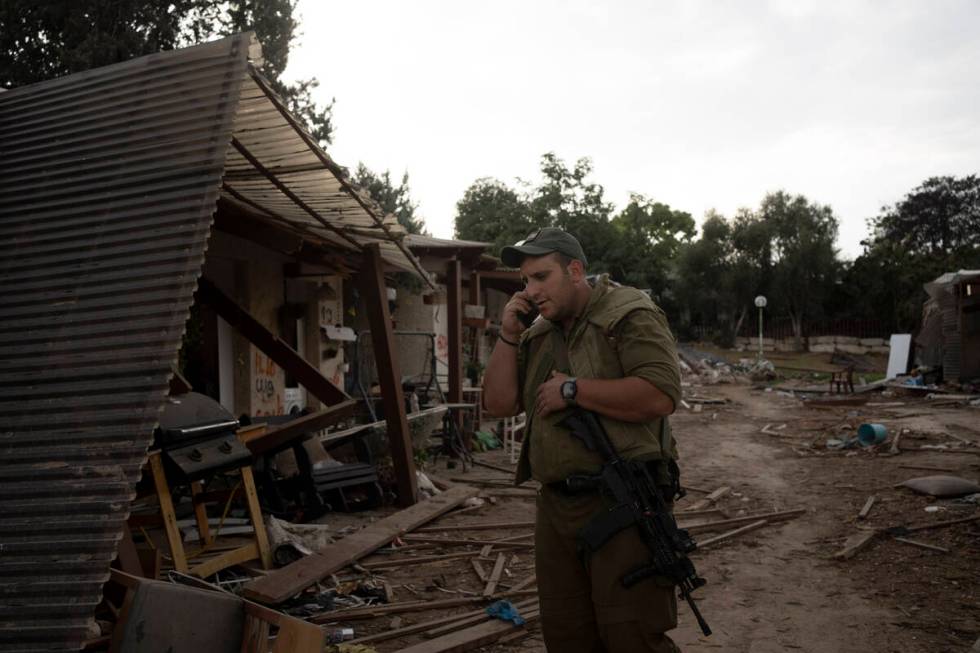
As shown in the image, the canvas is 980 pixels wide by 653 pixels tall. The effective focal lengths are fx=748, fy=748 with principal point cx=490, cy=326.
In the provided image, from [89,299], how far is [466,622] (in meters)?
3.02

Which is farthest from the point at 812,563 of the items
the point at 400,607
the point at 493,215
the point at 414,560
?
the point at 493,215

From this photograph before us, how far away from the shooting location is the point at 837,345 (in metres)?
37.4

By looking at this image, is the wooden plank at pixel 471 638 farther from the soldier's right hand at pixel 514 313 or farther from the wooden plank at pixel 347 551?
the soldier's right hand at pixel 514 313

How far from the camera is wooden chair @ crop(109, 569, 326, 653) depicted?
9.36ft

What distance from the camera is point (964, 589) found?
559 cm

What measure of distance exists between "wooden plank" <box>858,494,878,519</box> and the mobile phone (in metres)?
6.22

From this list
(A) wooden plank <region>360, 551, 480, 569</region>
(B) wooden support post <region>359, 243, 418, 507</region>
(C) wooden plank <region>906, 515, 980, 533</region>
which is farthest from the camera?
(B) wooden support post <region>359, 243, 418, 507</region>

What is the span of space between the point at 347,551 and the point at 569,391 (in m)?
4.05

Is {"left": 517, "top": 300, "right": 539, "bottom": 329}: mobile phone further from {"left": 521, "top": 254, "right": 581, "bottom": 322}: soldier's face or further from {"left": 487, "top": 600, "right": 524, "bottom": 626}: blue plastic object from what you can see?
{"left": 487, "top": 600, "right": 524, "bottom": 626}: blue plastic object

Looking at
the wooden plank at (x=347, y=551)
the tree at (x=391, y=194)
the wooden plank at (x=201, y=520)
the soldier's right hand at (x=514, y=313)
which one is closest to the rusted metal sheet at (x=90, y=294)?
the soldier's right hand at (x=514, y=313)

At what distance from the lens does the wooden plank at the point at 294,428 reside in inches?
248

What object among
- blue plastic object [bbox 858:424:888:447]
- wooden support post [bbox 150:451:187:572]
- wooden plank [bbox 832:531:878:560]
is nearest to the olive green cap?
wooden support post [bbox 150:451:187:572]

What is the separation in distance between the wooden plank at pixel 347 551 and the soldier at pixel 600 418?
2.77 m

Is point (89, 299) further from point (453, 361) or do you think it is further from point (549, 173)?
point (549, 173)
